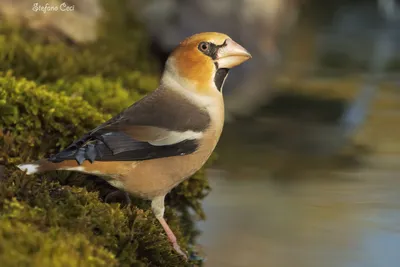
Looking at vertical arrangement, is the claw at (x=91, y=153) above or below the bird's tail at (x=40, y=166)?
above

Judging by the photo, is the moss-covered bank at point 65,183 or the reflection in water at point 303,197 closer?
the moss-covered bank at point 65,183

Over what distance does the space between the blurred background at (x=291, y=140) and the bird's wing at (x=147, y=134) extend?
1614 millimetres

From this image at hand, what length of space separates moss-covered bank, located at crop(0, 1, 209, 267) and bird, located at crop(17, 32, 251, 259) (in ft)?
0.41

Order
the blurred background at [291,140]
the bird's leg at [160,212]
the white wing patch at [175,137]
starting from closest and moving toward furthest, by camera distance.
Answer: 1. the white wing patch at [175,137]
2. the bird's leg at [160,212]
3. the blurred background at [291,140]

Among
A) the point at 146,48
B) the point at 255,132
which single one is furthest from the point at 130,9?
the point at 255,132

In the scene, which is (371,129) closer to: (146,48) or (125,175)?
(146,48)

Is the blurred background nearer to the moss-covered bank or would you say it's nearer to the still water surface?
the still water surface

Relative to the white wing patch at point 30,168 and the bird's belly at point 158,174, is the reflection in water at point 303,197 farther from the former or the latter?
the white wing patch at point 30,168

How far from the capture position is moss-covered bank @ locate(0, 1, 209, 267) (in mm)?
2139

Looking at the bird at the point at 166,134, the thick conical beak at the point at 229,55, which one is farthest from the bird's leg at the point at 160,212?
the thick conical beak at the point at 229,55

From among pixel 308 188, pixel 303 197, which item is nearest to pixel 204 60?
pixel 303 197

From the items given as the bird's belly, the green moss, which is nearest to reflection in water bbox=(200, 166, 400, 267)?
the green moss

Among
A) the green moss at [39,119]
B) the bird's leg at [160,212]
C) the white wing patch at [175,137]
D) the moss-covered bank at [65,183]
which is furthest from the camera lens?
the green moss at [39,119]

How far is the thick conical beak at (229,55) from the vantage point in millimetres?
2898
